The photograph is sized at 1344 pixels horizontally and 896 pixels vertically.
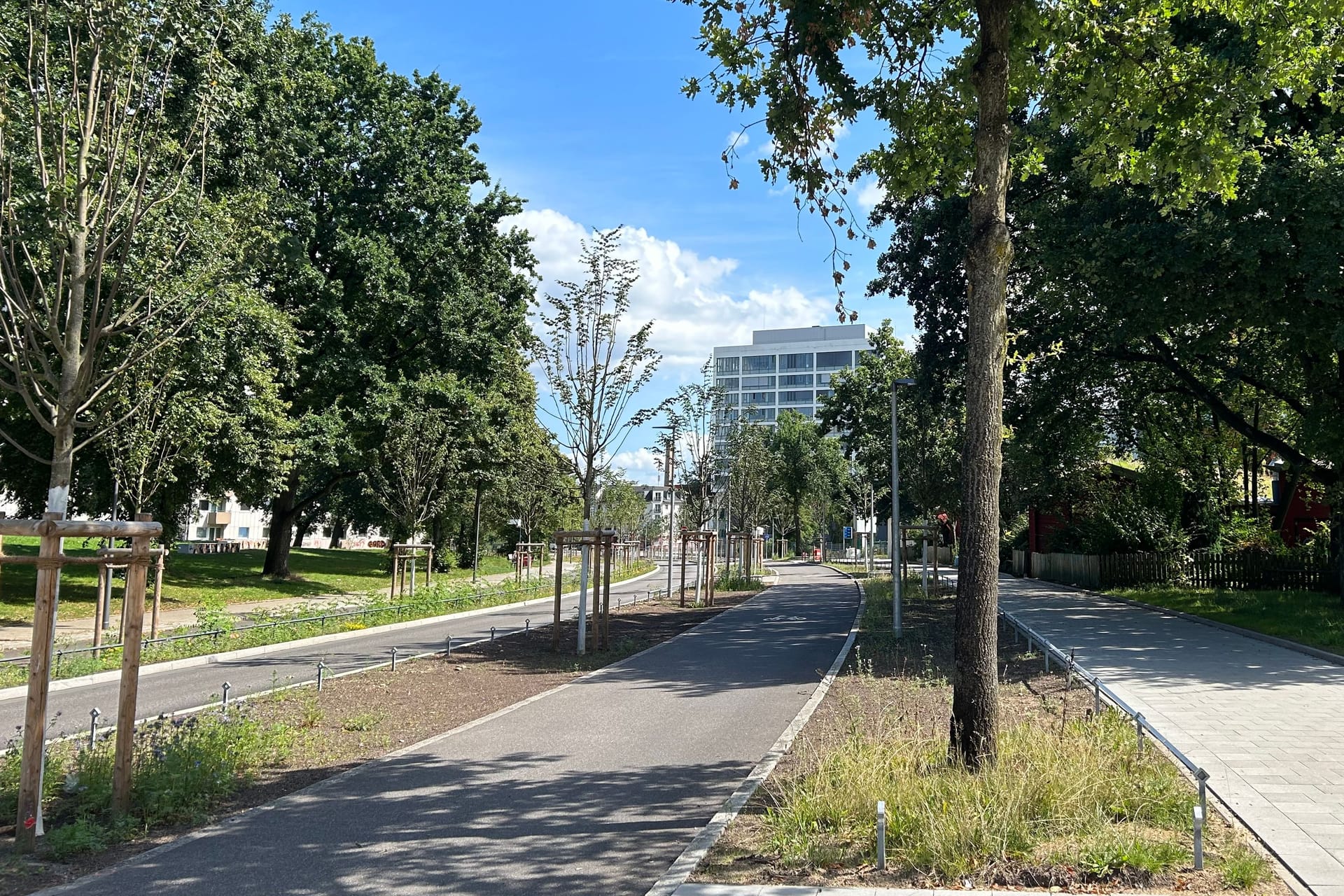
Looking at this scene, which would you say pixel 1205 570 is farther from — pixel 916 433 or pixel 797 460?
pixel 797 460

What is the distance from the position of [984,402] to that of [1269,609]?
61.5 feet

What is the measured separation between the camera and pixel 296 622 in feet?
59.8

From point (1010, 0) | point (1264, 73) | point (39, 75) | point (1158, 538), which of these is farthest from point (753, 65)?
point (1158, 538)

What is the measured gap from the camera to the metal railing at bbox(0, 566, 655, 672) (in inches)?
529

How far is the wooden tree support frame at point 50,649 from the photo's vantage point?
5.61 meters

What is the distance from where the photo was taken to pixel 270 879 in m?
5.09

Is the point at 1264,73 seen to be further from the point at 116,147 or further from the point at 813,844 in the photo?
the point at 116,147

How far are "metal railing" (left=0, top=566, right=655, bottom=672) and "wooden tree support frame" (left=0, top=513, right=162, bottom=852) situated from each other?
231 inches

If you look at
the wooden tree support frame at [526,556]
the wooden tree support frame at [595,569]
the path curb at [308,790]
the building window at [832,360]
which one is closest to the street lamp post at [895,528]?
the wooden tree support frame at [595,569]

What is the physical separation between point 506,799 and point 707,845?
72.8 inches

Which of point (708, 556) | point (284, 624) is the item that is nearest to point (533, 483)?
point (708, 556)

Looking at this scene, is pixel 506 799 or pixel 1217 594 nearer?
pixel 506 799

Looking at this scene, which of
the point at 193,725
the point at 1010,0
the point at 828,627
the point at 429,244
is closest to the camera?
the point at 1010,0

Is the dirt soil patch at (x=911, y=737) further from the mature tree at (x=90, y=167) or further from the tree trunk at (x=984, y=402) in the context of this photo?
the mature tree at (x=90, y=167)
